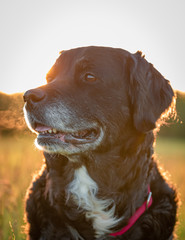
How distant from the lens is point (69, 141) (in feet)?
10.3

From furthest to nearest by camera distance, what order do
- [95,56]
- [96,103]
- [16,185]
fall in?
[16,185] < [95,56] < [96,103]

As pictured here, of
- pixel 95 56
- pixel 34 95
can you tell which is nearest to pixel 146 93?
pixel 95 56

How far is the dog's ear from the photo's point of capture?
10.2 ft

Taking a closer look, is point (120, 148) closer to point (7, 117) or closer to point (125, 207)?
point (125, 207)

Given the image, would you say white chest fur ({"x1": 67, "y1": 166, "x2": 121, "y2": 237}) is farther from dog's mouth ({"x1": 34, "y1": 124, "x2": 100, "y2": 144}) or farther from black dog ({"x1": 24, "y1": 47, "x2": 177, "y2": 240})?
dog's mouth ({"x1": 34, "y1": 124, "x2": 100, "y2": 144})

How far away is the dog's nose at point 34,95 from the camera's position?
289 centimetres

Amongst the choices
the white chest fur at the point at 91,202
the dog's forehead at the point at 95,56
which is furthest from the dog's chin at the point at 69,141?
the dog's forehead at the point at 95,56

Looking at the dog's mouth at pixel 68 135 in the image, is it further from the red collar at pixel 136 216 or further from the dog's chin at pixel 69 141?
the red collar at pixel 136 216

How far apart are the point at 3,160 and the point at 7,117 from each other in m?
2.19

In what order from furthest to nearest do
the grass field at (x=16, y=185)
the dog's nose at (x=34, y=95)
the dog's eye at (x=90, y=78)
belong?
the grass field at (x=16, y=185) < the dog's eye at (x=90, y=78) < the dog's nose at (x=34, y=95)

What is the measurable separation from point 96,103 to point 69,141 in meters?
0.49

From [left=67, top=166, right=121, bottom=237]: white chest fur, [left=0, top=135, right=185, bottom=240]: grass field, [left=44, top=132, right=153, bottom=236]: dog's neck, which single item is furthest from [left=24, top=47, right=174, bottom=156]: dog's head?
[left=0, top=135, right=185, bottom=240]: grass field

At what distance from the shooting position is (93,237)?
10.0 feet

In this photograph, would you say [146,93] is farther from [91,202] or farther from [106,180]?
[91,202]
